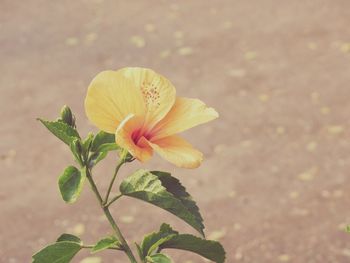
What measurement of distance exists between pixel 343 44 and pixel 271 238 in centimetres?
231

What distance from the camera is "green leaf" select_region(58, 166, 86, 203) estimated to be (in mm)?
900

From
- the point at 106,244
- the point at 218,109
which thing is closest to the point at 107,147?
the point at 106,244

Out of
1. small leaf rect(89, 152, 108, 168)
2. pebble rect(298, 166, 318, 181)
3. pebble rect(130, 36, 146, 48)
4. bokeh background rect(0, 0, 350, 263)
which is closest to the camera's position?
small leaf rect(89, 152, 108, 168)

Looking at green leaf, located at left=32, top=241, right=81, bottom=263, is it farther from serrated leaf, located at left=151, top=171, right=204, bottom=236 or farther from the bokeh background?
the bokeh background

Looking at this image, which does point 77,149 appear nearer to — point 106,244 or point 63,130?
point 63,130

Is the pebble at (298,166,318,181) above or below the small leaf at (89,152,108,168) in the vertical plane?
below

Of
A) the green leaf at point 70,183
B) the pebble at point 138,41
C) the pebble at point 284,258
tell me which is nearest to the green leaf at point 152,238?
the green leaf at point 70,183

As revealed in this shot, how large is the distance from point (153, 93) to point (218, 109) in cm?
410

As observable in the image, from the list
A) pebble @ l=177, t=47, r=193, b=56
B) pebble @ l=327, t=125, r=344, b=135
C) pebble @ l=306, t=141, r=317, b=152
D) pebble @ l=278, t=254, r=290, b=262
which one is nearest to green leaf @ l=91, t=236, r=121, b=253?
pebble @ l=278, t=254, r=290, b=262

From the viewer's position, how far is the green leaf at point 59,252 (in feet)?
2.95

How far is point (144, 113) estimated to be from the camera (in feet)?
2.83

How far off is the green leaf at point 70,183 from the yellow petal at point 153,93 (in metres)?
0.11

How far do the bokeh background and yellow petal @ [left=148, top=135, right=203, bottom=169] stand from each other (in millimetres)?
2923

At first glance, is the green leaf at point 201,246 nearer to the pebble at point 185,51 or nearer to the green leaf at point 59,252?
the green leaf at point 59,252
